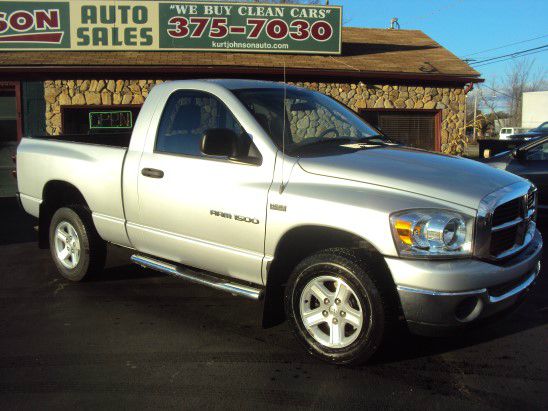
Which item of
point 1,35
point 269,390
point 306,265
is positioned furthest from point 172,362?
point 1,35

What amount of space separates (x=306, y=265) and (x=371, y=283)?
0.51 m

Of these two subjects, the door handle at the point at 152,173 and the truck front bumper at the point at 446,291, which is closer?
the truck front bumper at the point at 446,291

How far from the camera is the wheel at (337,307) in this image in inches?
140

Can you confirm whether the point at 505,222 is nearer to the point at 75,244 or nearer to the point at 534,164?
the point at 75,244

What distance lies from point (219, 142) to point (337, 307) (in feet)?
4.70

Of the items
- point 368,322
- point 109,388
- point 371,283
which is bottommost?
point 109,388

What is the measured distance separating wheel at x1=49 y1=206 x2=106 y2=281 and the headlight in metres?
3.37

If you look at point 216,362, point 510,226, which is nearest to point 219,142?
point 216,362

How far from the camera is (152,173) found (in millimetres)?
4770

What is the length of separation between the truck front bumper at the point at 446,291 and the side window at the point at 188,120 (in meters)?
1.91

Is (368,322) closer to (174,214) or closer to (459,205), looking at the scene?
(459,205)

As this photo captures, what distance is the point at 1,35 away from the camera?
1370 cm

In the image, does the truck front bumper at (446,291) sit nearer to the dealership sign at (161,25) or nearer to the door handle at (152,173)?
the door handle at (152,173)

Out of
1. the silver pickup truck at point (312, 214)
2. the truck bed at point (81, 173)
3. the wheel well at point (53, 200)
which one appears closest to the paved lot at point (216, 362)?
the silver pickup truck at point (312, 214)
